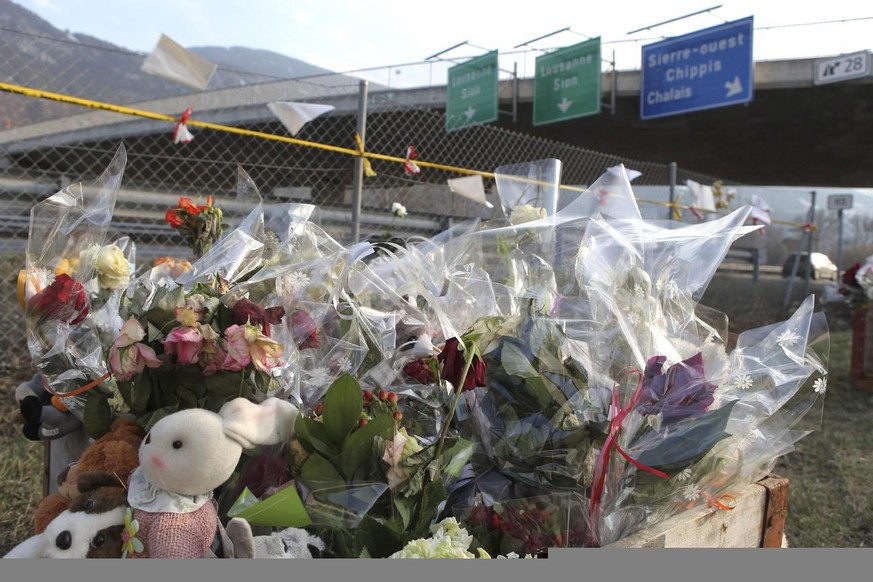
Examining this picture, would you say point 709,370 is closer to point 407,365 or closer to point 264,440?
point 407,365

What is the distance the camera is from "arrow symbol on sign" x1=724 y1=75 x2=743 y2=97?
8805mm

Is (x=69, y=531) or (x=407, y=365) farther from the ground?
(x=407, y=365)

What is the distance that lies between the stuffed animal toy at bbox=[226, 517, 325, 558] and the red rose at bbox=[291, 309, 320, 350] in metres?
0.35

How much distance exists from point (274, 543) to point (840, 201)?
40.3 ft

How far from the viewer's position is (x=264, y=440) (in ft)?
3.59

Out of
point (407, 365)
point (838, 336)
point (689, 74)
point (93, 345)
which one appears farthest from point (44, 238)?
point (689, 74)

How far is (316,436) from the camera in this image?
1.12 m

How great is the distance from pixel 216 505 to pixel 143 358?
0.29m

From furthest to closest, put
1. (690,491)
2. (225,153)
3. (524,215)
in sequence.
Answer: (225,153), (524,215), (690,491)

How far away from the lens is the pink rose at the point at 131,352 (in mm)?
1109

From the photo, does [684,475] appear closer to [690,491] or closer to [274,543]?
[690,491]

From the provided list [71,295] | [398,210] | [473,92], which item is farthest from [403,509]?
[473,92]

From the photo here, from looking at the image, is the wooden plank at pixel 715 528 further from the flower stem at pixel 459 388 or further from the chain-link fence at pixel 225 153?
the chain-link fence at pixel 225 153

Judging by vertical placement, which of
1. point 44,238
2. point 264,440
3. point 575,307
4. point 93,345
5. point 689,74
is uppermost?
point 689,74
